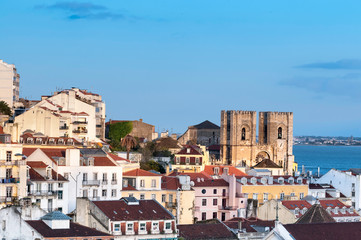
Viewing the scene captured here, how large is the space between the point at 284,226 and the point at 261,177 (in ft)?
111

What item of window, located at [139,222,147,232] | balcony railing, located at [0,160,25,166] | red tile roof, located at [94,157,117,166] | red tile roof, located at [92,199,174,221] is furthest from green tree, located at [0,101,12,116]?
window, located at [139,222,147,232]

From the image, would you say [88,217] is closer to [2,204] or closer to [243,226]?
[2,204]

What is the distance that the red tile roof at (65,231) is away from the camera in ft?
167

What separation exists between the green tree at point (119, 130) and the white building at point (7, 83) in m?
13.5

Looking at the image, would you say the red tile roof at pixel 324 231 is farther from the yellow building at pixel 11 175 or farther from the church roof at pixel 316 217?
the yellow building at pixel 11 175

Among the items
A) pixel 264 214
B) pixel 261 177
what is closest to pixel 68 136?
pixel 261 177

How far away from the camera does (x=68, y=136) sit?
9125 cm

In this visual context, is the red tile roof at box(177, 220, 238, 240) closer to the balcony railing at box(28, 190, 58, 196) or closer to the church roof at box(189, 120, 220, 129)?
the balcony railing at box(28, 190, 58, 196)

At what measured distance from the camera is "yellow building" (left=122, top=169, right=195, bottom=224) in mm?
71562

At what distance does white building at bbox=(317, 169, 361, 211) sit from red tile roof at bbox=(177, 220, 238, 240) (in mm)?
28942

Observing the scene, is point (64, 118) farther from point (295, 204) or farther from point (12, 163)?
point (12, 163)

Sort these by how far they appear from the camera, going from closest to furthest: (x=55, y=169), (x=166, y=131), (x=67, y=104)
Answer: (x=55, y=169) < (x=67, y=104) < (x=166, y=131)

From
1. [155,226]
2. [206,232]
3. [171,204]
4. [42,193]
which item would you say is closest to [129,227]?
[155,226]

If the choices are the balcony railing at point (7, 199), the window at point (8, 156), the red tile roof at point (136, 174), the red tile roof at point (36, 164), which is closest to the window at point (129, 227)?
the balcony railing at point (7, 199)
